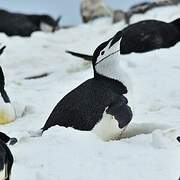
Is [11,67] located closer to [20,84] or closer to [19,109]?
[20,84]

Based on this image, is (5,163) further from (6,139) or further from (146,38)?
(146,38)

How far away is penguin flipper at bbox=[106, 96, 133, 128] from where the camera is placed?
4715 mm

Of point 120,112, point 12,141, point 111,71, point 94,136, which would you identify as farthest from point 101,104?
point 12,141

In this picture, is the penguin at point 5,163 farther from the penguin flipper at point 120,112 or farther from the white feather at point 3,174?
the penguin flipper at point 120,112

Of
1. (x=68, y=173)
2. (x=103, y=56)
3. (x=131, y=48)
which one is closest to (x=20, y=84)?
(x=131, y=48)

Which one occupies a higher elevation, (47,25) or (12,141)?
(12,141)

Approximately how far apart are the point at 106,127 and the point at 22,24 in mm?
9869

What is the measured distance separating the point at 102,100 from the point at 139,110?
4.15 ft

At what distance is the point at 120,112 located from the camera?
15.6 ft

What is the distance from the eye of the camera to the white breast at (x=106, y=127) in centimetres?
468

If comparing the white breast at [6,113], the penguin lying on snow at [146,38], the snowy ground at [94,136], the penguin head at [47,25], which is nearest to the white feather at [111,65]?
the snowy ground at [94,136]

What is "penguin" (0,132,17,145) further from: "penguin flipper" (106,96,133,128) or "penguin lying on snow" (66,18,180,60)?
"penguin lying on snow" (66,18,180,60)

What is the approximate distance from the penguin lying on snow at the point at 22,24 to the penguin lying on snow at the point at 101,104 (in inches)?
354

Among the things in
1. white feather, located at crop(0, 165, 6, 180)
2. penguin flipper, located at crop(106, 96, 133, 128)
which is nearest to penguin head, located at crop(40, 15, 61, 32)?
penguin flipper, located at crop(106, 96, 133, 128)
